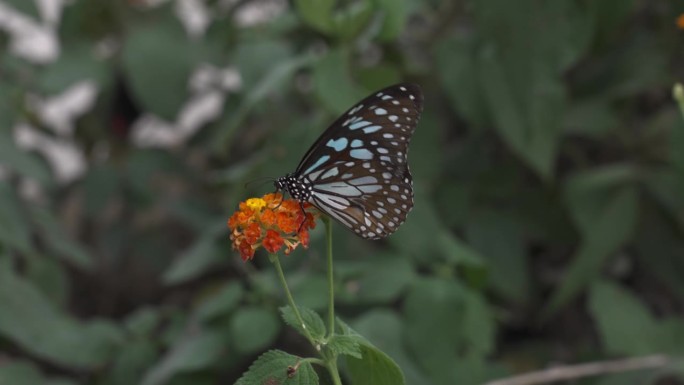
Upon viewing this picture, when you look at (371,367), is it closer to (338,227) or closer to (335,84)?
(335,84)

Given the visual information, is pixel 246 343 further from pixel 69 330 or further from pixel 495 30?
pixel 495 30

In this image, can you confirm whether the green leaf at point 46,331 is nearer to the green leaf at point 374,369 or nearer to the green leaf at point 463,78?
the green leaf at point 463,78

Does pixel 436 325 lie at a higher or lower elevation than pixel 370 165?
lower

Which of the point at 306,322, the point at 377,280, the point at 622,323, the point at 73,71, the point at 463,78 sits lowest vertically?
the point at 622,323

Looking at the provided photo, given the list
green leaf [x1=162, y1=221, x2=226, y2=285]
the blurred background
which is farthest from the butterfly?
green leaf [x1=162, y1=221, x2=226, y2=285]

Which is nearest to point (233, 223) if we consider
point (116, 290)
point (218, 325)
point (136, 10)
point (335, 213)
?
point (335, 213)

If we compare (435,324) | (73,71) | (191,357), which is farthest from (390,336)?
(73,71)
